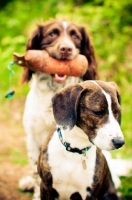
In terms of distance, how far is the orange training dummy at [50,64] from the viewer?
12.1ft

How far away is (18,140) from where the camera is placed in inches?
209

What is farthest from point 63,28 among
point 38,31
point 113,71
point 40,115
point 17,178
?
point 113,71

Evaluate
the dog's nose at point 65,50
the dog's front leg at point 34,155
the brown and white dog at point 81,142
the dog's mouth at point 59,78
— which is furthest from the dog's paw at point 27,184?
the dog's nose at point 65,50

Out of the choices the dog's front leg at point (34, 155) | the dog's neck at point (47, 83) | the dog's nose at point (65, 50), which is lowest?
the dog's front leg at point (34, 155)

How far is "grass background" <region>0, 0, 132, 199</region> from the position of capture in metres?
6.42

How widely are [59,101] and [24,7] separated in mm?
6190

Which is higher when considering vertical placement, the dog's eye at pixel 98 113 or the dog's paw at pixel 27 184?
the dog's eye at pixel 98 113

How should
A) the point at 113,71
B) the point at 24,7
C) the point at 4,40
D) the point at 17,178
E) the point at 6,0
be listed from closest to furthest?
the point at 17,178, the point at 113,71, the point at 4,40, the point at 24,7, the point at 6,0

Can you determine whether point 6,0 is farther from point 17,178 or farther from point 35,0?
point 17,178

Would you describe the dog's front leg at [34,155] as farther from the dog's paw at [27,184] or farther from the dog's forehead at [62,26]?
the dog's forehead at [62,26]

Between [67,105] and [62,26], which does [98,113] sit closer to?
[67,105]

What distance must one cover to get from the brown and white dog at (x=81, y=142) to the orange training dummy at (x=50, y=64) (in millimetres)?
694

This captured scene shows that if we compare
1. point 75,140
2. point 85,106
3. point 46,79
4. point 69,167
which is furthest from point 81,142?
point 46,79

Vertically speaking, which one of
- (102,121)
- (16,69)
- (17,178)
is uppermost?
(102,121)
